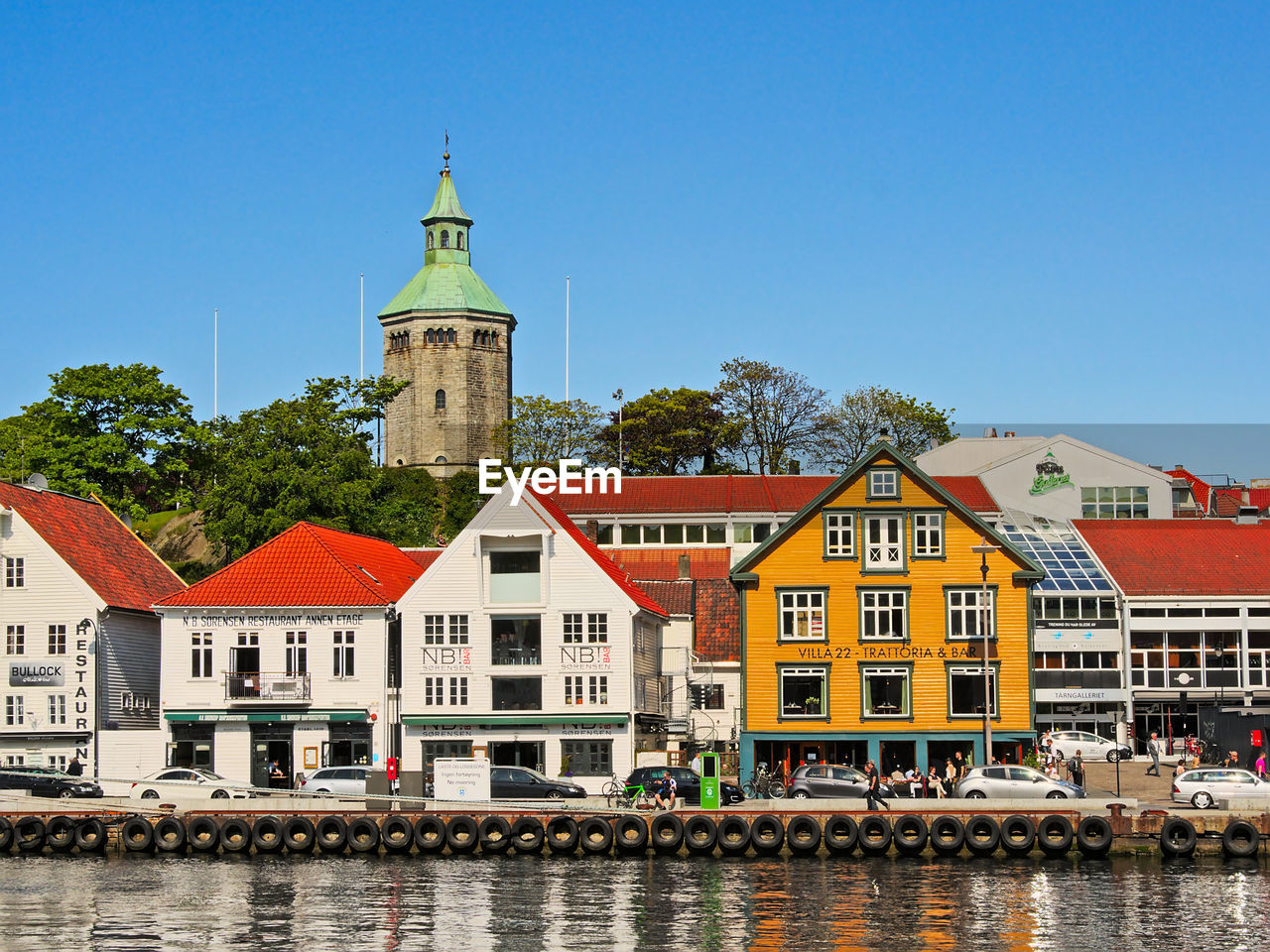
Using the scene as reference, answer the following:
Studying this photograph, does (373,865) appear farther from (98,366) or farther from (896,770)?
(98,366)

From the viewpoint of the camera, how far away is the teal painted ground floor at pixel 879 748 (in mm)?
62625

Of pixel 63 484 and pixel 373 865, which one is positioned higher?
pixel 63 484

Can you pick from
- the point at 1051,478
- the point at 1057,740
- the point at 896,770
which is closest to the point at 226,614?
the point at 896,770

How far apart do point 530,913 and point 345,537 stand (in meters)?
34.3

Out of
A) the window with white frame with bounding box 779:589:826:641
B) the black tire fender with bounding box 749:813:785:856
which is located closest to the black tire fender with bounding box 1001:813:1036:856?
the black tire fender with bounding box 749:813:785:856

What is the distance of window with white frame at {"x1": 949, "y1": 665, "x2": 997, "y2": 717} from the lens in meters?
63.0

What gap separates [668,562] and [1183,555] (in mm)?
25661

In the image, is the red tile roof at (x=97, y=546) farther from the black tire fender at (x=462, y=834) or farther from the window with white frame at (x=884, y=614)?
the window with white frame at (x=884, y=614)

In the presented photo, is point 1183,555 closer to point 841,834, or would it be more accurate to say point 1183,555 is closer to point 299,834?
point 841,834

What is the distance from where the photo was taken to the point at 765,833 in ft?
160

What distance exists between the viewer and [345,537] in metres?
71.5

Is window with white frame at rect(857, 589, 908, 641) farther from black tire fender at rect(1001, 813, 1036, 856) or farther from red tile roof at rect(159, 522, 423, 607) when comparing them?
red tile roof at rect(159, 522, 423, 607)

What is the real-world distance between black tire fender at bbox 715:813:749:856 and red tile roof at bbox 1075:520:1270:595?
33.2 m

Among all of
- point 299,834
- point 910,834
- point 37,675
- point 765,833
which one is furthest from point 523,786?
point 37,675
